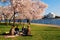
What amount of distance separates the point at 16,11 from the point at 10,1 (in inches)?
68.9

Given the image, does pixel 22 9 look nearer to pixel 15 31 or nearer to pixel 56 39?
pixel 15 31

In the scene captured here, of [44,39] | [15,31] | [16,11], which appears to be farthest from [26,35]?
[16,11]

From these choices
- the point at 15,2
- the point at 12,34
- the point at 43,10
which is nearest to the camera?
the point at 12,34

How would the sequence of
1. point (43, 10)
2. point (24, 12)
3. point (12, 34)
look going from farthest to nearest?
point (43, 10), point (24, 12), point (12, 34)

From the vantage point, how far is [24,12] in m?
31.4

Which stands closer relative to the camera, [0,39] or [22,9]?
[0,39]

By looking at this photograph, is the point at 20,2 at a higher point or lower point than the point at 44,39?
higher

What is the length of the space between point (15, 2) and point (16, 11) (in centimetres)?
137

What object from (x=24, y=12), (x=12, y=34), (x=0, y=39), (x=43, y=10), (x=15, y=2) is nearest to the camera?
(x=0, y=39)

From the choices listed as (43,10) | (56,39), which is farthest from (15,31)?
(43,10)

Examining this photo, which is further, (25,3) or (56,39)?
(25,3)

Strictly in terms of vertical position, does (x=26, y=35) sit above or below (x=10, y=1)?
below

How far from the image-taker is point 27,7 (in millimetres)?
30875

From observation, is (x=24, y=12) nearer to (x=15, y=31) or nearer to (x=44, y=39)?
(x=15, y=31)
